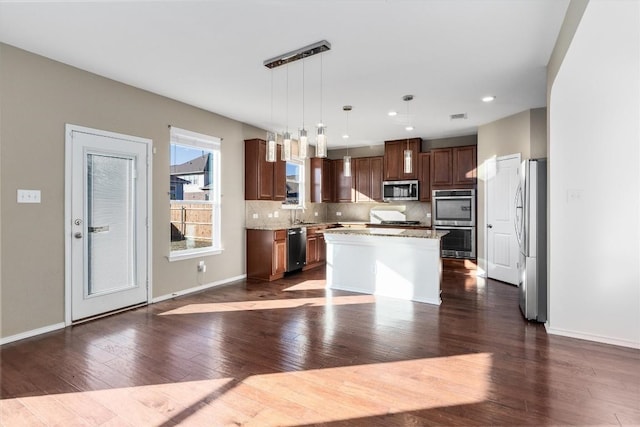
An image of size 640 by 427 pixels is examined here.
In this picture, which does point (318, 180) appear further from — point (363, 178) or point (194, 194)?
point (194, 194)

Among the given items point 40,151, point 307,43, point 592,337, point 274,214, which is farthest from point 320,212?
point 592,337

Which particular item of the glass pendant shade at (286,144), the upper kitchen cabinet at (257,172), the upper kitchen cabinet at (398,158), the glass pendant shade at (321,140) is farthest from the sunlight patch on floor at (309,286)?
the upper kitchen cabinet at (398,158)

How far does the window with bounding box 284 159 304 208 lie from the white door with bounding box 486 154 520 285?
380 centimetres

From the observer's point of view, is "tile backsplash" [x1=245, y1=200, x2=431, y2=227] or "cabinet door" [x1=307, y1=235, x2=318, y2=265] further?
"cabinet door" [x1=307, y1=235, x2=318, y2=265]

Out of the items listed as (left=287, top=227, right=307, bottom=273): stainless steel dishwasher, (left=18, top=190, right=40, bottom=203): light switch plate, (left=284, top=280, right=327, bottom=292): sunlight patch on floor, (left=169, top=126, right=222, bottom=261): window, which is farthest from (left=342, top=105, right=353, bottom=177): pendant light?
(left=18, top=190, right=40, bottom=203): light switch plate

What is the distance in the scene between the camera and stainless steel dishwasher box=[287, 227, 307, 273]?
5.84m

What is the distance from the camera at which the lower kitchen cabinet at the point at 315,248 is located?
21.1 feet

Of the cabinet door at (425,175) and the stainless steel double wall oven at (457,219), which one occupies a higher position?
the cabinet door at (425,175)

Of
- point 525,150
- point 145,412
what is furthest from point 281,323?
point 525,150

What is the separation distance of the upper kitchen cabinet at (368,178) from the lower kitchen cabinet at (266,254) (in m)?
2.66

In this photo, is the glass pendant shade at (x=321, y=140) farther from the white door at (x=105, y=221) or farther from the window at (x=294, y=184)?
the window at (x=294, y=184)

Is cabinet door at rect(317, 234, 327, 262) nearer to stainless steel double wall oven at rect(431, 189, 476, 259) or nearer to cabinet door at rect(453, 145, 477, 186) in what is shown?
stainless steel double wall oven at rect(431, 189, 476, 259)

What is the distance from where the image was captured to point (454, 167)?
255 inches

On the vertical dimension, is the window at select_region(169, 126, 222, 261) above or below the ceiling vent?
below
